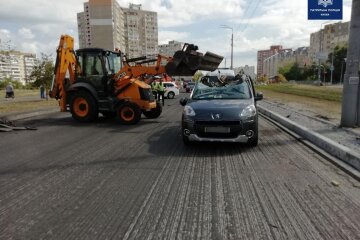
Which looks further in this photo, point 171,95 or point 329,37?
point 329,37

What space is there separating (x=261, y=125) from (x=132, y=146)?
220 inches

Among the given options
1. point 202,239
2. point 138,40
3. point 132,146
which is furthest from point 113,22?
point 202,239

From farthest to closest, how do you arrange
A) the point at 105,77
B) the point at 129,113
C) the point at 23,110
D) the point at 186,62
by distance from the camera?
the point at 23,110 → the point at 105,77 → the point at 186,62 → the point at 129,113

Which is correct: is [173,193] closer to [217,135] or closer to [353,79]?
[217,135]

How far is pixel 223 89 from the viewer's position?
8906mm

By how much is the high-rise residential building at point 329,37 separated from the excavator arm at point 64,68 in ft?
354

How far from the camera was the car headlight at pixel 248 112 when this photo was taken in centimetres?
750

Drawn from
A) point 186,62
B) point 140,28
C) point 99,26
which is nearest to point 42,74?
point 186,62

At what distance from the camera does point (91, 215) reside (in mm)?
4094

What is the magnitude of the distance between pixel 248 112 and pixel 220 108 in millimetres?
619

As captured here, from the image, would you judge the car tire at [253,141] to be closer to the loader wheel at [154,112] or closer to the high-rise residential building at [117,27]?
the loader wheel at [154,112]

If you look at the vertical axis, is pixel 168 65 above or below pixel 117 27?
below

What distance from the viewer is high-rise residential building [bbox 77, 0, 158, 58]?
6706cm

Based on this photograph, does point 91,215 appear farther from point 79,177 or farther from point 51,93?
point 51,93
